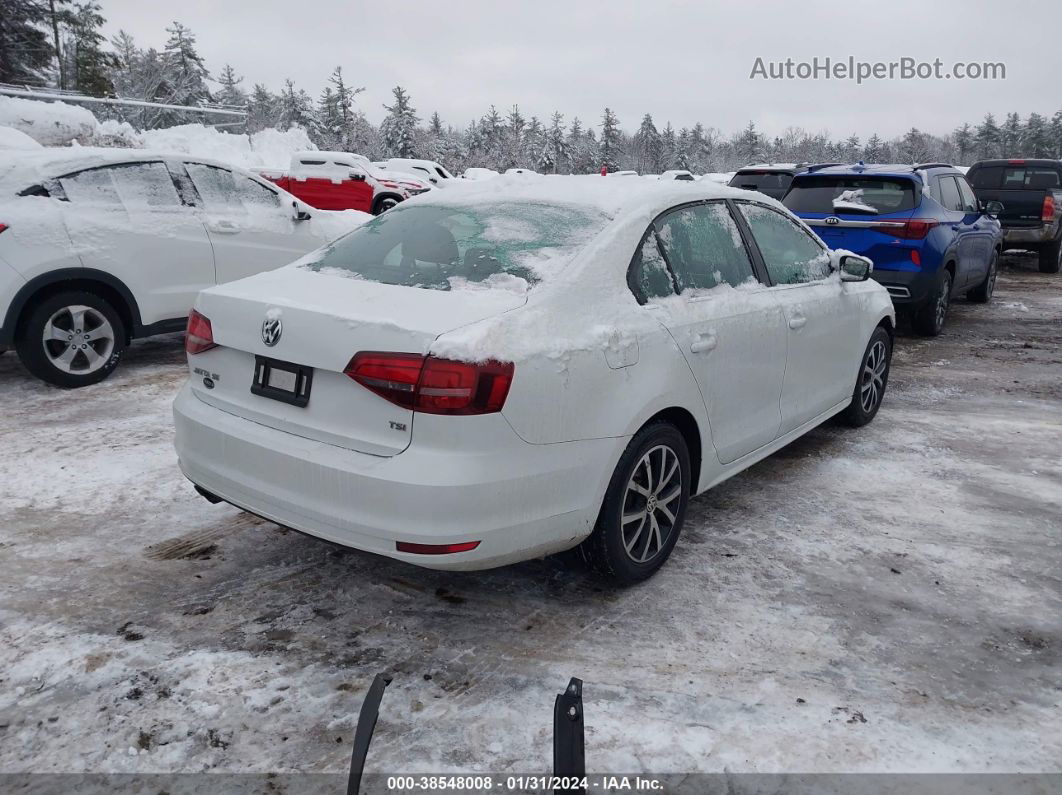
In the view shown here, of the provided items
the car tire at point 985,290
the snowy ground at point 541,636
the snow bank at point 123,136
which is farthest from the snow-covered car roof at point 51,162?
the car tire at point 985,290

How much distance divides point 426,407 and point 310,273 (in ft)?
3.83

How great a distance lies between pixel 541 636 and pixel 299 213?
18.9 feet

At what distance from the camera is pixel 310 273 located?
341 centimetres

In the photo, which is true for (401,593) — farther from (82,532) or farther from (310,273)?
(82,532)

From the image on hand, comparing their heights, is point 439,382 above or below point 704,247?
below

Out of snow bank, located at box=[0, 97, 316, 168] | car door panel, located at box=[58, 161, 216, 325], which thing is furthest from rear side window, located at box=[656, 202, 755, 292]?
snow bank, located at box=[0, 97, 316, 168]

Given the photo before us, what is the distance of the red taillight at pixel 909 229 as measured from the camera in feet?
26.6

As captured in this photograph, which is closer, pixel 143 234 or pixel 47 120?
pixel 143 234

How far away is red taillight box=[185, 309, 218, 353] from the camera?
10.5 ft

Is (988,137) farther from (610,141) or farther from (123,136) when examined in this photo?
(123,136)

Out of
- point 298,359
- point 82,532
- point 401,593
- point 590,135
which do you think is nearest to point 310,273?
point 298,359

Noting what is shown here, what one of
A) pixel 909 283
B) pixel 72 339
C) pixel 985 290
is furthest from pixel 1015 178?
pixel 72 339

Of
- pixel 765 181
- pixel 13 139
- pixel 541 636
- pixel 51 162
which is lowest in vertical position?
pixel 541 636

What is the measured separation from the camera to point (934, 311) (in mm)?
8695
